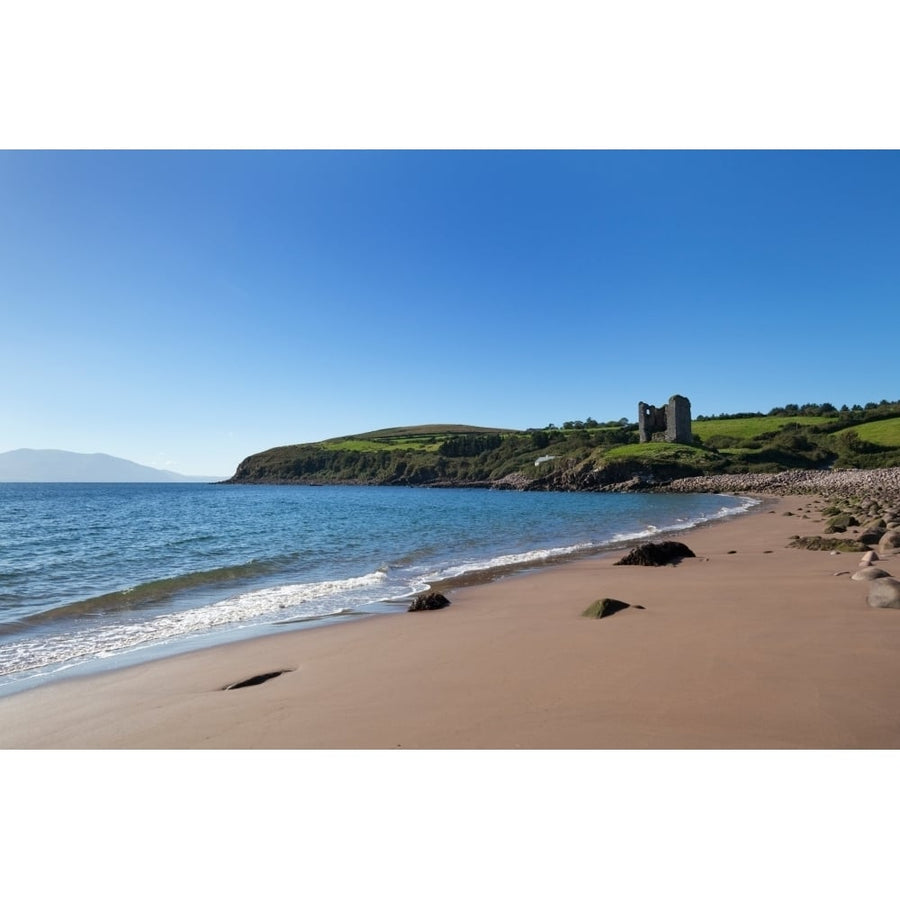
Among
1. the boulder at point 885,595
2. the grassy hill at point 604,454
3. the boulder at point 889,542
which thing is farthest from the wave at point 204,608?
the grassy hill at point 604,454

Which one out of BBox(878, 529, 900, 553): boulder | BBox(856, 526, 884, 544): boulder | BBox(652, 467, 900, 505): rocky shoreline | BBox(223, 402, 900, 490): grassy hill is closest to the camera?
BBox(878, 529, 900, 553): boulder

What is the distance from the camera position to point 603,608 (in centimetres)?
927

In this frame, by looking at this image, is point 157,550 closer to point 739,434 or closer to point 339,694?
A: point 339,694

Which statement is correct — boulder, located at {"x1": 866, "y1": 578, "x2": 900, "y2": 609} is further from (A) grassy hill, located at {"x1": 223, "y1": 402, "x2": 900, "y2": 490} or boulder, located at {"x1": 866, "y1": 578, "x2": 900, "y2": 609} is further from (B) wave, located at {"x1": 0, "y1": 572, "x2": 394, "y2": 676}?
(A) grassy hill, located at {"x1": 223, "y1": 402, "x2": 900, "y2": 490}

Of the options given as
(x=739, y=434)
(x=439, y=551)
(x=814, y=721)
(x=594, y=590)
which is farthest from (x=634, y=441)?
(x=814, y=721)

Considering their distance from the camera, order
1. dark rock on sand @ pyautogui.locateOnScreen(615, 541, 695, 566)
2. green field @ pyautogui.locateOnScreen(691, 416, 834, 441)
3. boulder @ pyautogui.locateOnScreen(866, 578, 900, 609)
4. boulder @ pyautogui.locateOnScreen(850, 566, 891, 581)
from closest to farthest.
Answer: boulder @ pyautogui.locateOnScreen(866, 578, 900, 609) < boulder @ pyautogui.locateOnScreen(850, 566, 891, 581) < dark rock on sand @ pyautogui.locateOnScreen(615, 541, 695, 566) < green field @ pyautogui.locateOnScreen(691, 416, 834, 441)

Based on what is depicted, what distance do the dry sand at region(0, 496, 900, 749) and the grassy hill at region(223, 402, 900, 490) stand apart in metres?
76.2

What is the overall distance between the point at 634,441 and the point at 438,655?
114 m

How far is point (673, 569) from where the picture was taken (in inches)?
554

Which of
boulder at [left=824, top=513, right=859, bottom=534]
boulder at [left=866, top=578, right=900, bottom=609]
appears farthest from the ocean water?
boulder at [left=866, top=578, right=900, bottom=609]

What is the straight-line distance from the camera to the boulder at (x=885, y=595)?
8219 millimetres

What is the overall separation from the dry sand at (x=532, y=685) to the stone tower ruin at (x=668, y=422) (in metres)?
98.1

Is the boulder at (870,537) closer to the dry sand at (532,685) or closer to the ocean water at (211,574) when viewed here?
the dry sand at (532,685)

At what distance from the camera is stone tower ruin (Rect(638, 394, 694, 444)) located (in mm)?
101875
